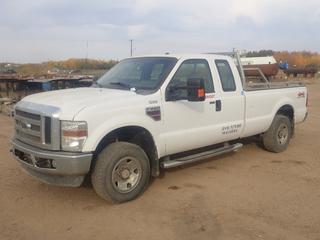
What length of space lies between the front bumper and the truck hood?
0.48 metres

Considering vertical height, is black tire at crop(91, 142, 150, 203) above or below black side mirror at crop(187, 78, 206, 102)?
below

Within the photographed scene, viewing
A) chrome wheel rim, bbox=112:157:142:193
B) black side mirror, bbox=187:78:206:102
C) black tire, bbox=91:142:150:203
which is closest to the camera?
black tire, bbox=91:142:150:203

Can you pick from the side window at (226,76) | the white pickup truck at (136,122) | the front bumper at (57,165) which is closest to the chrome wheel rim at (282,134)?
the white pickup truck at (136,122)

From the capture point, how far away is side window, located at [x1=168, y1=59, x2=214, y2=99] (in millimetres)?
5854

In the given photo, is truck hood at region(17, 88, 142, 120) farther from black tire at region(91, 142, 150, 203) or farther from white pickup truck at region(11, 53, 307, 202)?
black tire at region(91, 142, 150, 203)

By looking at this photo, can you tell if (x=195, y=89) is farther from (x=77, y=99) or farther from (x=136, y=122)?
(x=77, y=99)

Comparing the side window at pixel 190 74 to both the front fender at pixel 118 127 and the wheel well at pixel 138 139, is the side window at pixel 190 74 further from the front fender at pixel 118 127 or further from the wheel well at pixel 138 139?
the wheel well at pixel 138 139

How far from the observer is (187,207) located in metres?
5.09

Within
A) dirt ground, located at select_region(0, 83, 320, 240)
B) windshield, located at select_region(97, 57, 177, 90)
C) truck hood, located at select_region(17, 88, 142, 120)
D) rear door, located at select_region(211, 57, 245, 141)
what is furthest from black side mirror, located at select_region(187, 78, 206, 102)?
dirt ground, located at select_region(0, 83, 320, 240)

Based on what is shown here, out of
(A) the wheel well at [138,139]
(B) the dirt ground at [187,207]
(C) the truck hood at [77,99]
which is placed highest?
(C) the truck hood at [77,99]

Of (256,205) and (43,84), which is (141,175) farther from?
(43,84)

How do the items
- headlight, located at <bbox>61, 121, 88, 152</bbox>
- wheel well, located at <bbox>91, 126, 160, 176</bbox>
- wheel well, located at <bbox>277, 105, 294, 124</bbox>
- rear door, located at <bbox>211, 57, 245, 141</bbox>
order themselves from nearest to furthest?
headlight, located at <bbox>61, 121, 88, 152</bbox>
wheel well, located at <bbox>91, 126, 160, 176</bbox>
rear door, located at <bbox>211, 57, 245, 141</bbox>
wheel well, located at <bbox>277, 105, 294, 124</bbox>

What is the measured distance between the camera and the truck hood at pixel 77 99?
476 cm

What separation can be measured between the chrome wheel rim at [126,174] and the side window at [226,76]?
2.20 m
